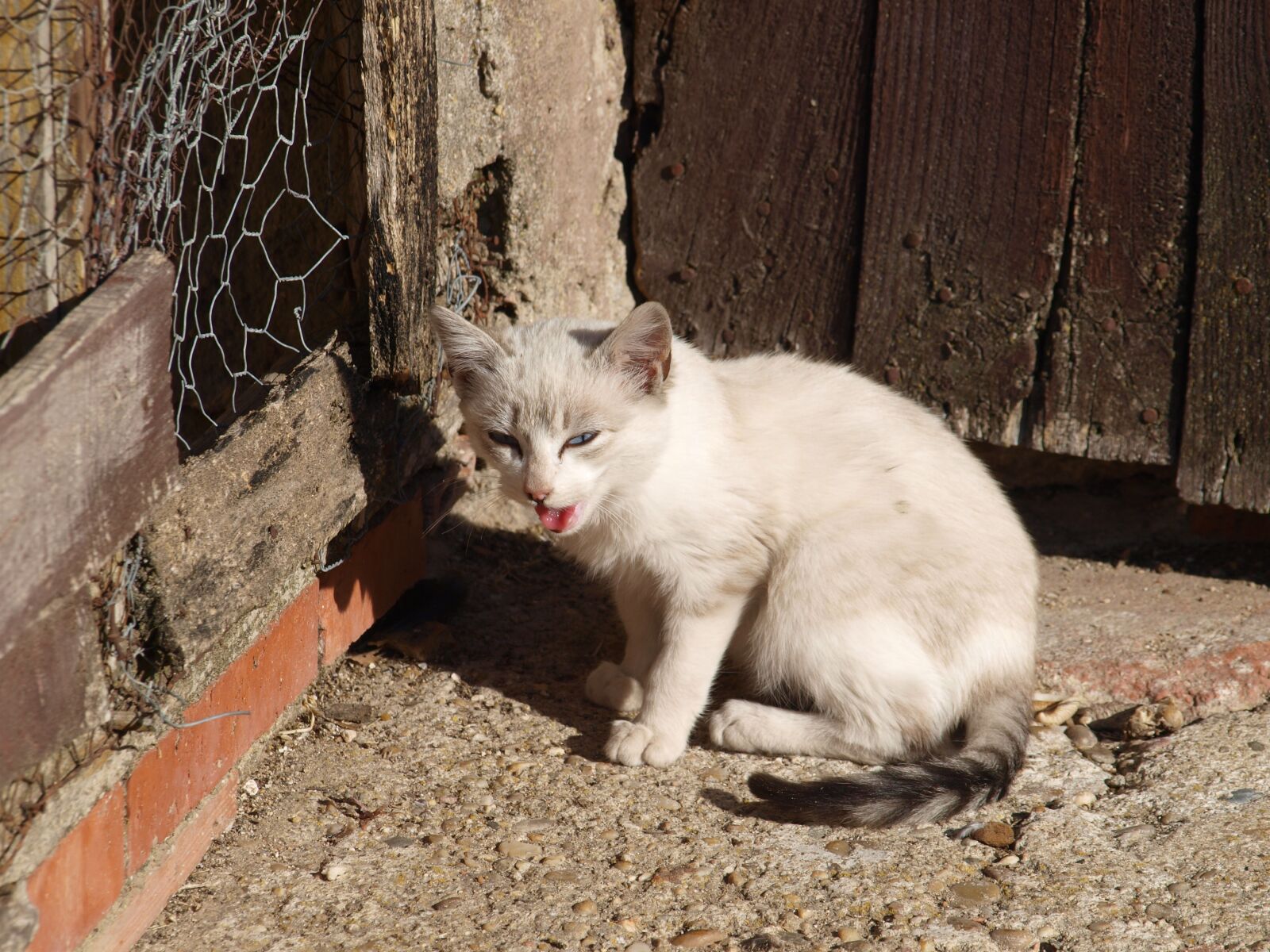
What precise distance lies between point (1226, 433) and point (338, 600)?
2.60m

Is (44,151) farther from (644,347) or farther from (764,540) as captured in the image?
(764,540)

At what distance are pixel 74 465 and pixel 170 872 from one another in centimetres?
91

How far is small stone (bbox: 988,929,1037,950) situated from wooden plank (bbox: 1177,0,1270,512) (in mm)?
1855

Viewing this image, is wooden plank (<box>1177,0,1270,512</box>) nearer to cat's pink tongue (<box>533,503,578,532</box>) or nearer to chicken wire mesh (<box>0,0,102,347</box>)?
cat's pink tongue (<box>533,503,578,532</box>)

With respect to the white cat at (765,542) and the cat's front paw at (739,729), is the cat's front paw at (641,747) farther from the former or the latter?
the cat's front paw at (739,729)

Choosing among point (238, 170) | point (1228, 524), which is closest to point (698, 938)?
point (238, 170)

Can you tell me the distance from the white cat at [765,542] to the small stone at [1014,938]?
0.50m

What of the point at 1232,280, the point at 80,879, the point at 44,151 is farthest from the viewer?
the point at 1232,280

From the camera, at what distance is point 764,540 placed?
2.86m

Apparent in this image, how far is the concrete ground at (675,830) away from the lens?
2.18 meters

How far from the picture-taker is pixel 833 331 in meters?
3.78

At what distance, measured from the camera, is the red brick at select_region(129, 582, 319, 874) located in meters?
2.10

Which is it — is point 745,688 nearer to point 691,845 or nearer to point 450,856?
point 691,845

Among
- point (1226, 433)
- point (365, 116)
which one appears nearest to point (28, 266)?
point (365, 116)
